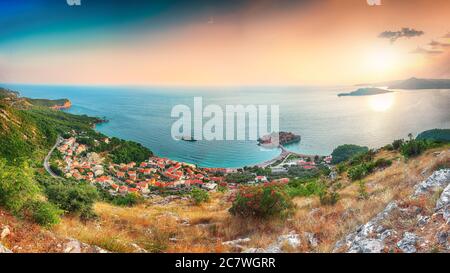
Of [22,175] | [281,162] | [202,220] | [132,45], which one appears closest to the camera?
[22,175]

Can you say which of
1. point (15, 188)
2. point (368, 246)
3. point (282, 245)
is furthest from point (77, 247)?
point (368, 246)

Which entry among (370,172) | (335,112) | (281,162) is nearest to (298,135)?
(281,162)

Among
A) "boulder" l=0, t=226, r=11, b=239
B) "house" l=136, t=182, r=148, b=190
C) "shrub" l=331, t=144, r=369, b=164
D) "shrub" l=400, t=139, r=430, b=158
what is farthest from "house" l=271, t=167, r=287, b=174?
→ "boulder" l=0, t=226, r=11, b=239

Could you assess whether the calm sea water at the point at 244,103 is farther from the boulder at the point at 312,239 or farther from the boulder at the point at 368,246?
the boulder at the point at 368,246

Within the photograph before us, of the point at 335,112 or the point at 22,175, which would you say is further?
the point at 335,112

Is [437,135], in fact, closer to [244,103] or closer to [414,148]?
[414,148]

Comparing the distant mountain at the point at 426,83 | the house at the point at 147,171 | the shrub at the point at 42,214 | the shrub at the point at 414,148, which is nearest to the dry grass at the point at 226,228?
the shrub at the point at 42,214

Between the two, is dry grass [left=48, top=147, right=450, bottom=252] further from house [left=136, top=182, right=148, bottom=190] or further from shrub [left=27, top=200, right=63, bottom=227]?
house [left=136, top=182, right=148, bottom=190]
